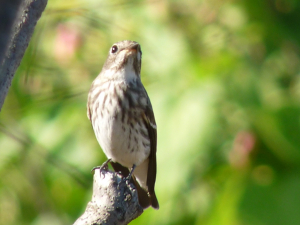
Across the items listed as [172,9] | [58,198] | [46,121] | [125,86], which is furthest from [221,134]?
[58,198]

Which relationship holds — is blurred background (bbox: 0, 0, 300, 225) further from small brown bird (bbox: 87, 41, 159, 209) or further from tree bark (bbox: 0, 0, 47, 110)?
tree bark (bbox: 0, 0, 47, 110)

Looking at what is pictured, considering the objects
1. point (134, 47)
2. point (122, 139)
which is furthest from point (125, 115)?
point (134, 47)

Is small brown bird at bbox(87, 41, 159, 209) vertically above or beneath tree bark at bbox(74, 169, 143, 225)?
beneath

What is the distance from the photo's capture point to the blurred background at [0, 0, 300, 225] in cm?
382

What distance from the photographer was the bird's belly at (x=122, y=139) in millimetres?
3541

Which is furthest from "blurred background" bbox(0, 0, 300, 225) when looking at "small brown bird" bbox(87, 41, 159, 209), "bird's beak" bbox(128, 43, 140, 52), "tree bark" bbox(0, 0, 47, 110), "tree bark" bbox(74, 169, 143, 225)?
"tree bark" bbox(0, 0, 47, 110)

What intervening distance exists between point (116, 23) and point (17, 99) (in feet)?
3.61

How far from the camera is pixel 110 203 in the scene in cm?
200

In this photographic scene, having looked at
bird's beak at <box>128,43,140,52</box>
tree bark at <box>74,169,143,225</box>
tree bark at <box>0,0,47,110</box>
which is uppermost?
tree bark at <box>0,0,47,110</box>

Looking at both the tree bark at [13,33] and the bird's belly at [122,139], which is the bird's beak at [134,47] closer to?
the bird's belly at [122,139]

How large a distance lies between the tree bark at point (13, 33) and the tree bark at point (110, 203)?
69 cm

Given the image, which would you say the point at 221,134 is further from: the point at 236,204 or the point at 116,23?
the point at 116,23

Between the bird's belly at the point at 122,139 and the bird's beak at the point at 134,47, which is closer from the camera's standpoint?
the bird's belly at the point at 122,139

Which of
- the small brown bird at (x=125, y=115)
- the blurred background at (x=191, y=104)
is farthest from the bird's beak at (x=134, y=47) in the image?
the blurred background at (x=191, y=104)
